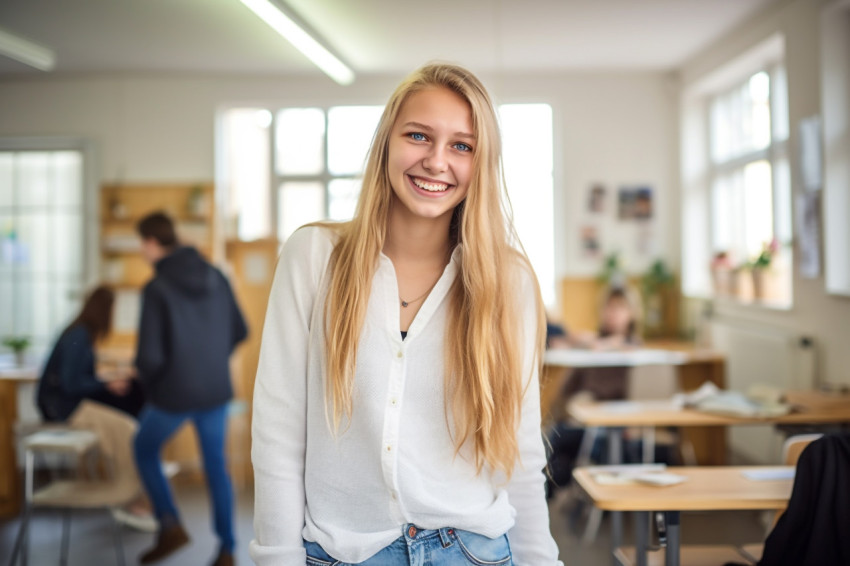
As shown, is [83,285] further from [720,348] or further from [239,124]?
[720,348]

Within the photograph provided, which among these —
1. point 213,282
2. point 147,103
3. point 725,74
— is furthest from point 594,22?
point 147,103

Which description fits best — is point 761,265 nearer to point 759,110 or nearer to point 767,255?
point 767,255

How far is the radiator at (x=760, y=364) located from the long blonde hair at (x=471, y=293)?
12.1ft

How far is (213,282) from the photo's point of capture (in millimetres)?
3920

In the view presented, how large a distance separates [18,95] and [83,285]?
1690 millimetres

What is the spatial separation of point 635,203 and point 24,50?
4787mm

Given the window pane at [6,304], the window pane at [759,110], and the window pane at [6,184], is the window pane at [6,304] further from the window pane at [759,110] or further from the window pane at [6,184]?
the window pane at [759,110]

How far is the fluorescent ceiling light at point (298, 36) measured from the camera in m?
4.48

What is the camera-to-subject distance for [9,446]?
5133mm

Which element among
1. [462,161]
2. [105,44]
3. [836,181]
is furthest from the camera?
[105,44]

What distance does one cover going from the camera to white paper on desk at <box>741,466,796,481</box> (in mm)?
2537

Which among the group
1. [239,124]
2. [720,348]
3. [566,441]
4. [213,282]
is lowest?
[566,441]

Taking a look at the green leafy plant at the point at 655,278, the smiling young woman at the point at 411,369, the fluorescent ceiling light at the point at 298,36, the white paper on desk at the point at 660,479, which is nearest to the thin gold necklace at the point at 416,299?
the smiling young woman at the point at 411,369

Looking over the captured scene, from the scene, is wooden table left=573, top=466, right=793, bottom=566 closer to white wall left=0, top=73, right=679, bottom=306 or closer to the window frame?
white wall left=0, top=73, right=679, bottom=306
